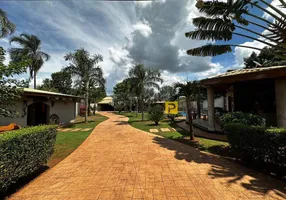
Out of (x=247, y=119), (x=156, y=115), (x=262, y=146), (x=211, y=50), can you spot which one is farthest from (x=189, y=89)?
(x=156, y=115)

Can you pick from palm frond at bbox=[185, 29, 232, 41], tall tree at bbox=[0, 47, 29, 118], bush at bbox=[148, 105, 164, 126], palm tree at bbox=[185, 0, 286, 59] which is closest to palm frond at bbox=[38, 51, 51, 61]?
bush at bbox=[148, 105, 164, 126]

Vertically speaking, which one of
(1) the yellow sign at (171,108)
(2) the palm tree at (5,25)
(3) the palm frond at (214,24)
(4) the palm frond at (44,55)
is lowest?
(1) the yellow sign at (171,108)

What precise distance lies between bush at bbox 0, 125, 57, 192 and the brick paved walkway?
0.50 meters

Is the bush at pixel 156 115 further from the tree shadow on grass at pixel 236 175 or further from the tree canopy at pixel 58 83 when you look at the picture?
the tree canopy at pixel 58 83

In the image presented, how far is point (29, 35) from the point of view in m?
25.3

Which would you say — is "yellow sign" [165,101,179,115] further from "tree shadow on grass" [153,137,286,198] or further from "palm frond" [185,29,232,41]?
"tree shadow on grass" [153,137,286,198]

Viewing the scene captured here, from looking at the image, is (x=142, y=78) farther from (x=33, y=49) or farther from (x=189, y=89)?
(x=33, y=49)

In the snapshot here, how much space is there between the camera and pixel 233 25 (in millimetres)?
7551

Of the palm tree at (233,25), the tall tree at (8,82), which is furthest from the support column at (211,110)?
the tall tree at (8,82)

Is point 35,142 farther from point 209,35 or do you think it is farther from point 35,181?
point 209,35

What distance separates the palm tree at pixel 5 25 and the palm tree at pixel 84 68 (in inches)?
230

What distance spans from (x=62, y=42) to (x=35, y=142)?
40.8 feet

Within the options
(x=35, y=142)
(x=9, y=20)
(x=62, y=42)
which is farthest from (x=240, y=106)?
(x=9, y=20)

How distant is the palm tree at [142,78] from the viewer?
71.3 ft
